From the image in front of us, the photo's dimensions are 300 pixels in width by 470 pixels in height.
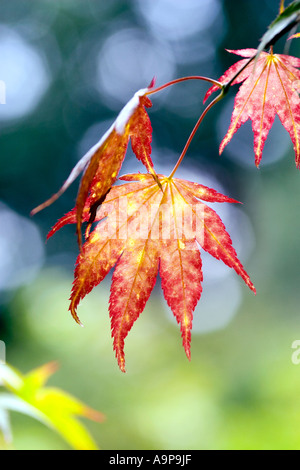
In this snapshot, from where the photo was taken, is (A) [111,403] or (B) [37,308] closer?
(A) [111,403]

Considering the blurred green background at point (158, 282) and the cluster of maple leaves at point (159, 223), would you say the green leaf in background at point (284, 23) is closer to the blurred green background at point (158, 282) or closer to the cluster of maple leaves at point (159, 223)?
the cluster of maple leaves at point (159, 223)

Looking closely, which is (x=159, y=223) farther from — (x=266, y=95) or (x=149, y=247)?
(x=266, y=95)

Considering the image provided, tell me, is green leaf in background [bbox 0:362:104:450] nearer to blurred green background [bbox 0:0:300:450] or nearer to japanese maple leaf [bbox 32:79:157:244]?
japanese maple leaf [bbox 32:79:157:244]

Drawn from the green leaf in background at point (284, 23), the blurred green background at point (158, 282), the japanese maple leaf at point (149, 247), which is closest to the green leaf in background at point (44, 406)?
the japanese maple leaf at point (149, 247)

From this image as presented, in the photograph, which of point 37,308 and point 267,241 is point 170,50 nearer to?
point 267,241

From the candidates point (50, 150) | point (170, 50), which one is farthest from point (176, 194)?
point (170, 50)
